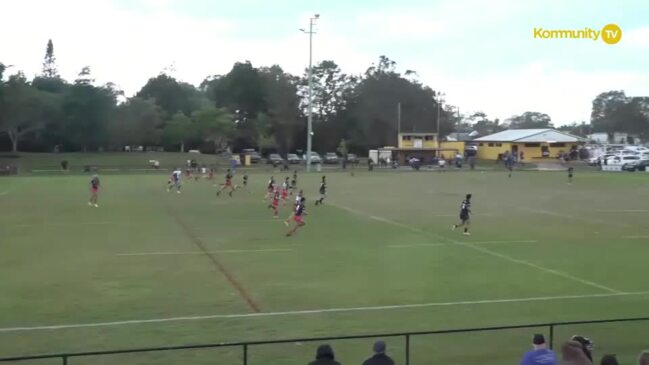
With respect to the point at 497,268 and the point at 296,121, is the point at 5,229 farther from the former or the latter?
the point at 296,121

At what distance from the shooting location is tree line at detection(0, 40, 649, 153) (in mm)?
100438

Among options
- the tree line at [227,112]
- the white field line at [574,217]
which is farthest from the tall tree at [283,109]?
the white field line at [574,217]

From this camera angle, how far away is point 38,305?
16422 mm

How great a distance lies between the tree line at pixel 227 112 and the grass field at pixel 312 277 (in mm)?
64512

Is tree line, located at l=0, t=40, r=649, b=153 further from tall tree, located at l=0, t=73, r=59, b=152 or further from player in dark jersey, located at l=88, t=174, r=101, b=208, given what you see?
player in dark jersey, located at l=88, t=174, r=101, b=208

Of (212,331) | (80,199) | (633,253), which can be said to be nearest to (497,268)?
(633,253)

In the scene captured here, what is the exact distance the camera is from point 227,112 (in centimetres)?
11525

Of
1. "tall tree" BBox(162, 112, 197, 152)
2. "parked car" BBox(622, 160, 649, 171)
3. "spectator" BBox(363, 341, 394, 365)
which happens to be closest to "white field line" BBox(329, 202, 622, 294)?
"spectator" BBox(363, 341, 394, 365)

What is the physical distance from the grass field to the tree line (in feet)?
212

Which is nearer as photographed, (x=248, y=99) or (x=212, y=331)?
(x=212, y=331)

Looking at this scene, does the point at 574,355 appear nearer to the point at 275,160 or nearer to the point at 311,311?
the point at 311,311

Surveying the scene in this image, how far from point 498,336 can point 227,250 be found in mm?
12565

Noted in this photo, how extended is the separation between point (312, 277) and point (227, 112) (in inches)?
3833

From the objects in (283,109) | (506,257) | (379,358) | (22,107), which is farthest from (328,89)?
(379,358)
